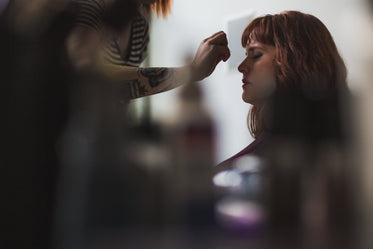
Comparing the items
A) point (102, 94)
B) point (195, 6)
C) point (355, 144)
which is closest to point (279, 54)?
point (195, 6)

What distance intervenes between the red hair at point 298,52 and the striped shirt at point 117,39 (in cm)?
25

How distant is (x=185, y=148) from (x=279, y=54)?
1.44 ft

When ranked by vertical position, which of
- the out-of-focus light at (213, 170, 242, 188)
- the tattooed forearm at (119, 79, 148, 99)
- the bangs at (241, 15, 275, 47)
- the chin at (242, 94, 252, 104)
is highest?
the bangs at (241, 15, 275, 47)

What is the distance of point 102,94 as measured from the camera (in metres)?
0.58

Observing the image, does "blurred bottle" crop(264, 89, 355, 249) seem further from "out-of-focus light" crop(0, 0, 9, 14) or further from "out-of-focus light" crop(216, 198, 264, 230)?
"out-of-focus light" crop(0, 0, 9, 14)

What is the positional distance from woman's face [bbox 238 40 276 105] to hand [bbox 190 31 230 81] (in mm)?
83

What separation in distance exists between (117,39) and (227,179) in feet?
1.14

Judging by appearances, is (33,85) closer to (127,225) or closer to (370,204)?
(127,225)

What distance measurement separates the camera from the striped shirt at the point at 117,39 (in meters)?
0.61

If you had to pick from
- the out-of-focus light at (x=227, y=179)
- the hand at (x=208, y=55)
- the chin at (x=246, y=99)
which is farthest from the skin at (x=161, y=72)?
the out-of-focus light at (x=227, y=179)

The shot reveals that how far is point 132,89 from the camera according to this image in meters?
0.73

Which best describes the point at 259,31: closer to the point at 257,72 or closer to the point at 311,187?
the point at 257,72

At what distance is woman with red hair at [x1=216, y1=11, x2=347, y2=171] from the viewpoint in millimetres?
659

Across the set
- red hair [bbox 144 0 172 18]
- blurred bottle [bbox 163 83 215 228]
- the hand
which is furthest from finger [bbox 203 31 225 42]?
blurred bottle [bbox 163 83 215 228]
